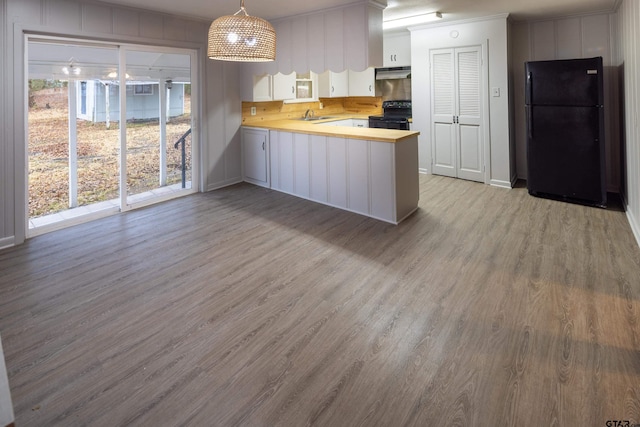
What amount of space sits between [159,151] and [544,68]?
Result: 5.11 metres

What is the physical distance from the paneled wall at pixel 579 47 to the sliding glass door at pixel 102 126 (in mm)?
4766

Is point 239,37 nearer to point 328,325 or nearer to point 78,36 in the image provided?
point 328,325

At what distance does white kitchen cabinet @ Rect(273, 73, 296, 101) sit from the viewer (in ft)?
20.2

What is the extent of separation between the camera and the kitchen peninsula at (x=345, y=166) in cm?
411

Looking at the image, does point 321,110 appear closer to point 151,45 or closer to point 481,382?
point 151,45

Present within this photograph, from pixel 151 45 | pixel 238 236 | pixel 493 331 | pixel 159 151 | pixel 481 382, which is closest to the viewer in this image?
pixel 481 382

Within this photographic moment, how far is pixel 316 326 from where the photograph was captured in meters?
2.30

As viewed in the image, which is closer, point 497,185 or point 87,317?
point 87,317

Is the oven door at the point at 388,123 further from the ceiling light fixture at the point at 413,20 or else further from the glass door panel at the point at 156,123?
the glass door panel at the point at 156,123

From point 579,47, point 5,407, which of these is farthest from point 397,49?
point 5,407

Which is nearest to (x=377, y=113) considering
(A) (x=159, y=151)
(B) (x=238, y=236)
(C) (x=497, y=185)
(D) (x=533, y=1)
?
(C) (x=497, y=185)

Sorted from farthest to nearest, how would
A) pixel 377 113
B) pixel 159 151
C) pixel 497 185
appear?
pixel 377 113
pixel 497 185
pixel 159 151

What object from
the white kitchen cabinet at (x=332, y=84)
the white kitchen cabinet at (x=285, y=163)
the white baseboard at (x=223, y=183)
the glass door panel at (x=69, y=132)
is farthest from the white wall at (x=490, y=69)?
the glass door panel at (x=69, y=132)

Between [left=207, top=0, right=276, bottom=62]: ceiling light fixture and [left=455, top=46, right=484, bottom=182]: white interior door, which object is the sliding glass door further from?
[left=455, top=46, right=484, bottom=182]: white interior door
